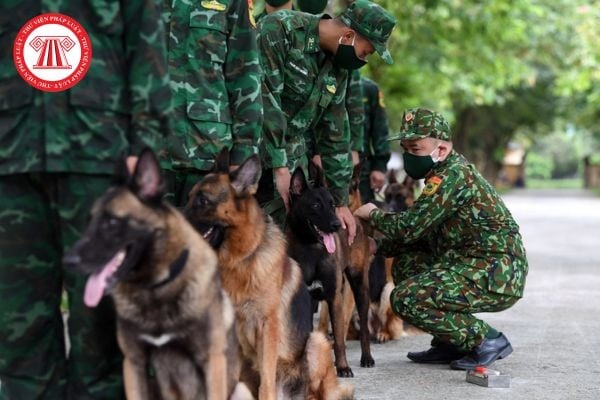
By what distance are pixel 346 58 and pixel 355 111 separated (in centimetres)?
205

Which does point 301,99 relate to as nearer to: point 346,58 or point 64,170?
point 346,58

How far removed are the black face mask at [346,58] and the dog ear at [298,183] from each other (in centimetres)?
80

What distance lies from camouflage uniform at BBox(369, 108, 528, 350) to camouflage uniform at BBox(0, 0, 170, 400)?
2.92m

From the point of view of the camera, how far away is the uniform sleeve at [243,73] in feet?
16.8

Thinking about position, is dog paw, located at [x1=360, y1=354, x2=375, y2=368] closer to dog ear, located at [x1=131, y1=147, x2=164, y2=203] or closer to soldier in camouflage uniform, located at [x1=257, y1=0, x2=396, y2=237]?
soldier in camouflage uniform, located at [x1=257, y1=0, x2=396, y2=237]

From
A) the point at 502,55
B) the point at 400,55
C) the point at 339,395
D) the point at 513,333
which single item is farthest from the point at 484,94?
the point at 339,395

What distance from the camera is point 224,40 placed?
509 centimetres

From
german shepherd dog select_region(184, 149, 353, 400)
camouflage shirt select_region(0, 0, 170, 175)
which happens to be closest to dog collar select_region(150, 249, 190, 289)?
camouflage shirt select_region(0, 0, 170, 175)

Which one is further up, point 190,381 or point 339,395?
point 190,381

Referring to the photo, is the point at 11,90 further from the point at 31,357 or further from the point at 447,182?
the point at 447,182

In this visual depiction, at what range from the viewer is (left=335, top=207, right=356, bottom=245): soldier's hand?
21.7 feet

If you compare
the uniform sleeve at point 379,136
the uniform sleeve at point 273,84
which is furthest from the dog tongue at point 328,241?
the uniform sleeve at point 379,136

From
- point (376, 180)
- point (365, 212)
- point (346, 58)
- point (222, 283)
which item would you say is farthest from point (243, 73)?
point (376, 180)

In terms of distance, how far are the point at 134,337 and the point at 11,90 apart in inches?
43.0
